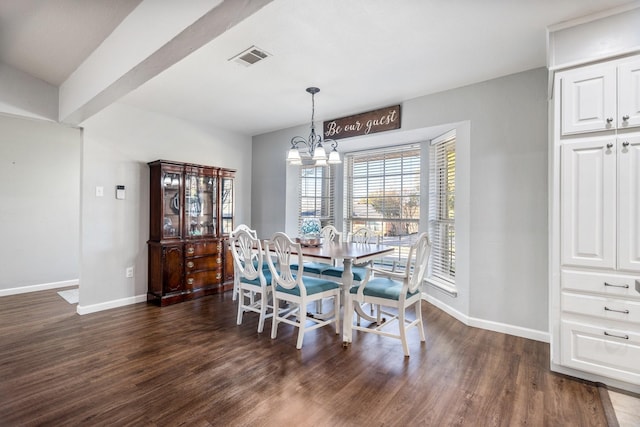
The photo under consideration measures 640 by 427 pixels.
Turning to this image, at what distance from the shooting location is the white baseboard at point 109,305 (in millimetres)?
3781

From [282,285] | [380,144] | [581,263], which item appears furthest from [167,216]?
[581,263]

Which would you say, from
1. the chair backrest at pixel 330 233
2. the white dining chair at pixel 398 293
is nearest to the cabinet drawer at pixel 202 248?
the chair backrest at pixel 330 233

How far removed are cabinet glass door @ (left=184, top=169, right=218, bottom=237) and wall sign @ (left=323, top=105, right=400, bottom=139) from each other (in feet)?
6.11

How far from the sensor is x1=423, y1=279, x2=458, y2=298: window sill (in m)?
3.65

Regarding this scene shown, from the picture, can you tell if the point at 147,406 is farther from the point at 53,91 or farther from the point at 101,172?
the point at 53,91

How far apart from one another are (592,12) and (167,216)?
4622 millimetres

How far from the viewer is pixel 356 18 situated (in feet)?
7.30

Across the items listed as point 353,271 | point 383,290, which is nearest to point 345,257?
point 383,290

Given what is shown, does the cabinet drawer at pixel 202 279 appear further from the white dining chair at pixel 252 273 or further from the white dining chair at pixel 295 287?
the white dining chair at pixel 295 287

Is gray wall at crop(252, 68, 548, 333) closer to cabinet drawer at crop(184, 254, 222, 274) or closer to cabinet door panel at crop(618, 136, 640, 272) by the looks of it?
cabinet door panel at crop(618, 136, 640, 272)

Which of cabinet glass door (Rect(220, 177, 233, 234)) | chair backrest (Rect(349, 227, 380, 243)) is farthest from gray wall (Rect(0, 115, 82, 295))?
chair backrest (Rect(349, 227, 380, 243))

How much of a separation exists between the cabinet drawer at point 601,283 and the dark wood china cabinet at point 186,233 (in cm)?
407

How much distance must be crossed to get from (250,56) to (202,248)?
2.76 m

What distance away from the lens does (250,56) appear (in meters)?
2.77
